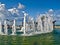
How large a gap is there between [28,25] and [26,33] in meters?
0.64

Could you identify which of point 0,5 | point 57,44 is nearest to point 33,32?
point 0,5

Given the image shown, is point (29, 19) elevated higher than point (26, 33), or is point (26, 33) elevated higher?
point (29, 19)


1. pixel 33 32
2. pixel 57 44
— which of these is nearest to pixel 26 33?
pixel 33 32

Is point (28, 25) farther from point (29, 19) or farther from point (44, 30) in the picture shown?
point (44, 30)

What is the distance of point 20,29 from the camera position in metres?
13.0

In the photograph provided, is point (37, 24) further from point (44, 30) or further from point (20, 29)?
point (20, 29)

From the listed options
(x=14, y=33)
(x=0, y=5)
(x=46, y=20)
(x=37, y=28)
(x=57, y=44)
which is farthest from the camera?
(x=46, y=20)

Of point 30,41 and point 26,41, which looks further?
point 26,41

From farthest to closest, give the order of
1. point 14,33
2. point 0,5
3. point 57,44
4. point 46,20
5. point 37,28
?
point 46,20 < point 37,28 < point 14,33 < point 0,5 < point 57,44

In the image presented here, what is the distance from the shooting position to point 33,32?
42.3 feet

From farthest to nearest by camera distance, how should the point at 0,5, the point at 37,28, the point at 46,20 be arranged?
the point at 46,20, the point at 37,28, the point at 0,5

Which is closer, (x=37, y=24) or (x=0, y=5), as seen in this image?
(x=0, y=5)

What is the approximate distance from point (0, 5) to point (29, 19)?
2.08m

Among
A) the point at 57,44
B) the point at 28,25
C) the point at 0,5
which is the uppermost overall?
the point at 0,5
